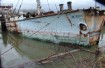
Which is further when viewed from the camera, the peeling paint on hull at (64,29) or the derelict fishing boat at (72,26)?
the peeling paint on hull at (64,29)

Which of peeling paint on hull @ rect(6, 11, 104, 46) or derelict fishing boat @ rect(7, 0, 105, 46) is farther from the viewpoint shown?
peeling paint on hull @ rect(6, 11, 104, 46)

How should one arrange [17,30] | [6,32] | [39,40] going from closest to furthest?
1. [39,40]
2. [17,30]
3. [6,32]

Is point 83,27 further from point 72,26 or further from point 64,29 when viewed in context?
point 64,29

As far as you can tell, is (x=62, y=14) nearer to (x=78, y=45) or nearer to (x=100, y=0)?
(x=78, y=45)

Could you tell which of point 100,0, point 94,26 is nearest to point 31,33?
point 94,26

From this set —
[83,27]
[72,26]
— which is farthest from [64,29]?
[83,27]

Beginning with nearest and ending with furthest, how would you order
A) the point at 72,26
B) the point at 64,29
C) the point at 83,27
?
the point at 83,27 → the point at 72,26 → the point at 64,29

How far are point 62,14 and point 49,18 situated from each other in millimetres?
1181

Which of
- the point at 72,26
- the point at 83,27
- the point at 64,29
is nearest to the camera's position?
the point at 83,27

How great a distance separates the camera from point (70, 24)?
36.6 ft

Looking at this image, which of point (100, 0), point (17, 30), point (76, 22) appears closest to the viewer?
point (100, 0)

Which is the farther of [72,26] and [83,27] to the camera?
[72,26]

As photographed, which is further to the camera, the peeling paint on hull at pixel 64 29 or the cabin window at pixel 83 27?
the peeling paint on hull at pixel 64 29

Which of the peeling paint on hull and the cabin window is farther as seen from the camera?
the peeling paint on hull
